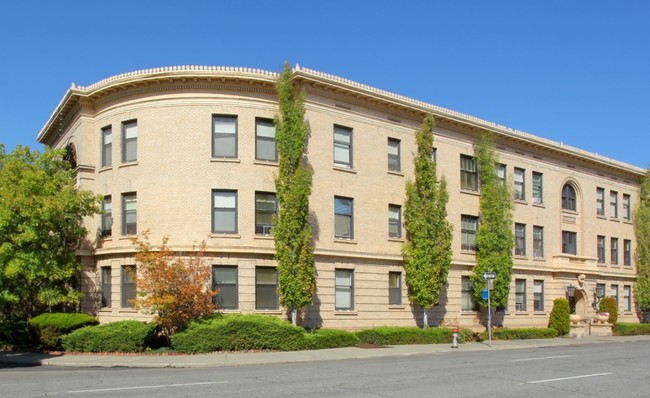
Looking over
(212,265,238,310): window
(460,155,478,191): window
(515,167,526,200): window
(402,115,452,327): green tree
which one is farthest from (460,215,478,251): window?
(212,265,238,310): window

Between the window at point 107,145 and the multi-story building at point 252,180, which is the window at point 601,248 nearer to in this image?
the multi-story building at point 252,180

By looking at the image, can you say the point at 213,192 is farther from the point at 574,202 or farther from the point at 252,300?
the point at 574,202

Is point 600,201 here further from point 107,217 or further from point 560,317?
point 107,217

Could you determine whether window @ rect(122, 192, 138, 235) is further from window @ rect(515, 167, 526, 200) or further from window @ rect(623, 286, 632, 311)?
window @ rect(623, 286, 632, 311)

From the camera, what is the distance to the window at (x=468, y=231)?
3669 cm

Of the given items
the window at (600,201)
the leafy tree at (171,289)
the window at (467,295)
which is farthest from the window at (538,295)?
the leafy tree at (171,289)

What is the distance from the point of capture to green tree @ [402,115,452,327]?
1271 inches

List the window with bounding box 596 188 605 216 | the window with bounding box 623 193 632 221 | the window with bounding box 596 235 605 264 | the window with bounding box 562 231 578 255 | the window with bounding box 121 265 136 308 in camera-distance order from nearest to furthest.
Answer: the window with bounding box 121 265 136 308 < the window with bounding box 562 231 578 255 < the window with bounding box 596 235 605 264 < the window with bounding box 596 188 605 216 < the window with bounding box 623 193 632 221

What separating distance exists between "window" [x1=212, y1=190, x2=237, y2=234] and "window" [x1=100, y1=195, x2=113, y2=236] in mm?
5031

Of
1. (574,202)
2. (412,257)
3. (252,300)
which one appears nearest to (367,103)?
(412,257)

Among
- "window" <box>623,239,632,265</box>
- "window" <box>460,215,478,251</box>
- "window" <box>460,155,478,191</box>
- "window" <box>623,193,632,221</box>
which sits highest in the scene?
"window" <box>460,155,478,191</box>

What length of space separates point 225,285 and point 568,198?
26.1 meters

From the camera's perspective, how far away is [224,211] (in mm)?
28859

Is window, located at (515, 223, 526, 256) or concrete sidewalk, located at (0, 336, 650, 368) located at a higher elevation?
window, located at (515, 223, 526, 256)
